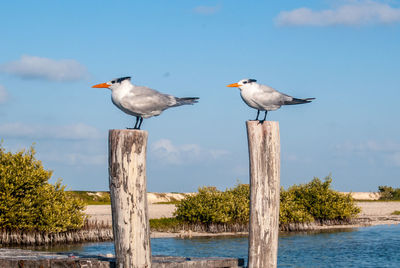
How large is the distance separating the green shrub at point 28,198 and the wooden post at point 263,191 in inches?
634

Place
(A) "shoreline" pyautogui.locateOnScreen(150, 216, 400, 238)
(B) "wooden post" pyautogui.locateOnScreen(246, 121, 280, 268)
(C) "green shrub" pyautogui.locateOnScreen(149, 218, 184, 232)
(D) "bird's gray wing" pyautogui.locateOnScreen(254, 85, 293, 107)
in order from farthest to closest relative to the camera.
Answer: (C) "green shrub" pyautogui.locateOnScreen(149, 218, 184, 232) < (A) "shoreline" pyautogui.locateOnScreen(150, 216, 400, 238) < (D) "bird's gray wing" pyautogui.locateOnScreen(254, 85, 293, 107) < (B) "wooden post" pyautogui.locateOnScreen(246, 121, 280, 268)

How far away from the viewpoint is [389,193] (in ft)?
250

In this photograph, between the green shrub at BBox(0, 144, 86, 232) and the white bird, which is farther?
the green shrub at BBox(0, 144, 86, 232)

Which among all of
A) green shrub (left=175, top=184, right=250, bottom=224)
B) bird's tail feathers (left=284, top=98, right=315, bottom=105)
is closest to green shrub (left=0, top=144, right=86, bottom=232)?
green shrub (left=175, top=184, right=250, bottom=224)

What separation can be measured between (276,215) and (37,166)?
17318 millimetres

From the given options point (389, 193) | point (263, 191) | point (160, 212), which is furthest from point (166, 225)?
point (389, 193)

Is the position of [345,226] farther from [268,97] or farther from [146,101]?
[146,101]

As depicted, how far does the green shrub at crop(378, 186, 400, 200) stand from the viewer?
7544cm

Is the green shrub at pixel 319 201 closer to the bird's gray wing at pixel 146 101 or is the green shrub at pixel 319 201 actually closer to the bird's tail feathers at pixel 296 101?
the bird's tail feathers at pixel 296 101

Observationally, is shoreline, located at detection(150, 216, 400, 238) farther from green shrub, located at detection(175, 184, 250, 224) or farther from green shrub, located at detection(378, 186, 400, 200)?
green shrub, located at detection(378, 186, 400, 200)

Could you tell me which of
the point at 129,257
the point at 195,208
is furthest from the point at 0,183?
the point at 129,257

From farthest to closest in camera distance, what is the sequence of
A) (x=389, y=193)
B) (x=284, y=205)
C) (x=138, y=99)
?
(x=389, y=193) < (x=284, y=205) < (x=138, y=99)

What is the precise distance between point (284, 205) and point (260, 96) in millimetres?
23606

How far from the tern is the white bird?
4.96 feet
